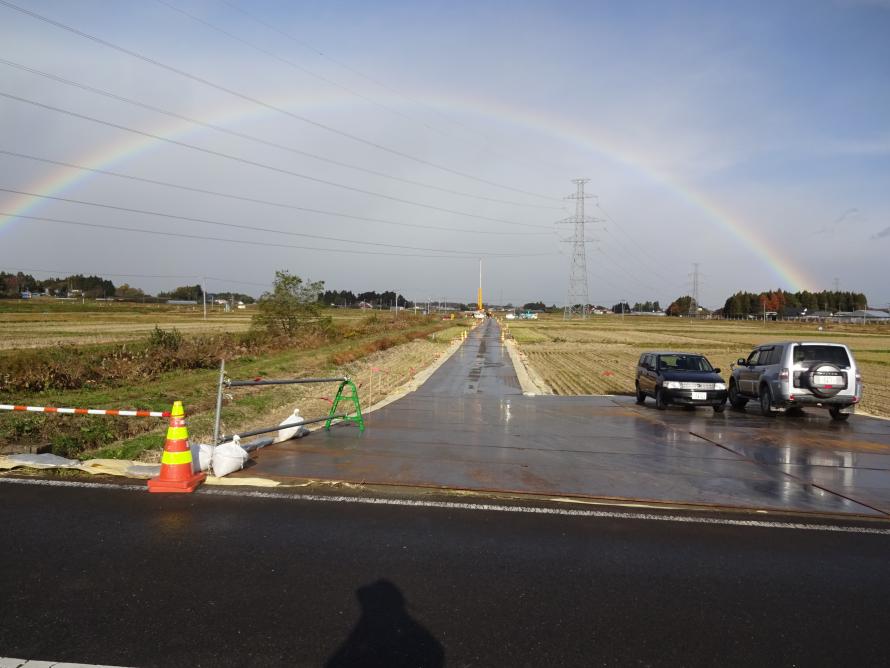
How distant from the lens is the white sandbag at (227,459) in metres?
8.43

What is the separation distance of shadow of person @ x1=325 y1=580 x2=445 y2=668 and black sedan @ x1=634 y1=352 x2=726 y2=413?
555 inches

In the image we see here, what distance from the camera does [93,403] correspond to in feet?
49.8

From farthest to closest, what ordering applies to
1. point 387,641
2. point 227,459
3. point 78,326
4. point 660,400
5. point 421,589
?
point 78,326 → point 660,400 → point 227,459 → point 421,589 → point 387,641

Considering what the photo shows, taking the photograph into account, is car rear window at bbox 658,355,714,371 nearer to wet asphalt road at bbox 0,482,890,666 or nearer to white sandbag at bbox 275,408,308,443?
white sandbag at bbox 275,408,308,443

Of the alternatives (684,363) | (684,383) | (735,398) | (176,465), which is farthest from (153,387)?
(735,398)

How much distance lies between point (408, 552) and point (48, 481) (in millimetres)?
5068

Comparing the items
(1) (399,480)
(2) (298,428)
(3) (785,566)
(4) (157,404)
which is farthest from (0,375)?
(3) (785,566)

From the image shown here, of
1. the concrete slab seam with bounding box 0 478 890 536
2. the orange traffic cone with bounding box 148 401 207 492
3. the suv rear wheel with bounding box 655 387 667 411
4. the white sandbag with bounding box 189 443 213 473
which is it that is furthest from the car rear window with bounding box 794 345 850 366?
the orange traffic cone with bounding box 148 401 207 492

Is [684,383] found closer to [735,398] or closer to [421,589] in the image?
[735,398]

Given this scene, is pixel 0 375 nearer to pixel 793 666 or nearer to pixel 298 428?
pixel 298 428

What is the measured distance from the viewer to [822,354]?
16438 mm

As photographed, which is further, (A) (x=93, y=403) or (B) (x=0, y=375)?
(B) (x=0, y=375)

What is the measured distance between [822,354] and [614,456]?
883 centimetres

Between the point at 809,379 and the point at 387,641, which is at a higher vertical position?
the point at 809,379
